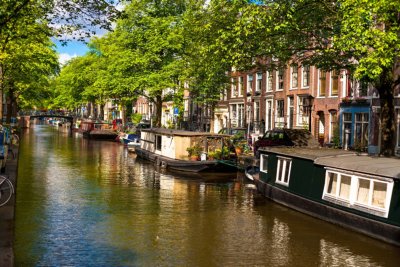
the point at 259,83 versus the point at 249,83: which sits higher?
the point at 249,83

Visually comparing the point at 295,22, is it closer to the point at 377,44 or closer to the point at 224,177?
the point at 377,44

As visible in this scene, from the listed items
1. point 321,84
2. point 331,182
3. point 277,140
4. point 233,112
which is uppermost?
point 321,84

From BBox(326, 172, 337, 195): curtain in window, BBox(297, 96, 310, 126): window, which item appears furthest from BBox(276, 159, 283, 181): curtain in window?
BBox(297, 96, 310, 126): window

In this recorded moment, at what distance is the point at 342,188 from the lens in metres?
17.5

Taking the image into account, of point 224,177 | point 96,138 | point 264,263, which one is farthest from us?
point 96,138

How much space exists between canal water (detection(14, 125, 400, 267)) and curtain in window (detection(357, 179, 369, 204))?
3.83ft

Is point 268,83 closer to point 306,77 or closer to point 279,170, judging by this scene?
point 306,77

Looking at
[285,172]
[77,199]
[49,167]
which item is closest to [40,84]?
[49,167]

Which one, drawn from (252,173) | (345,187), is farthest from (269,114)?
(345,187)

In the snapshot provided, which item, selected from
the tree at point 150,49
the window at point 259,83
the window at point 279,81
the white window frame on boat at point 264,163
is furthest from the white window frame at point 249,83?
the white window frame on boat at point 264,163

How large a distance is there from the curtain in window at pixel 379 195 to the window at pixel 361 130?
67.3 feet

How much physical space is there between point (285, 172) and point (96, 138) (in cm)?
5081

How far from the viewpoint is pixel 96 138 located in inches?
2734

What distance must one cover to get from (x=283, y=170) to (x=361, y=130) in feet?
56.4
